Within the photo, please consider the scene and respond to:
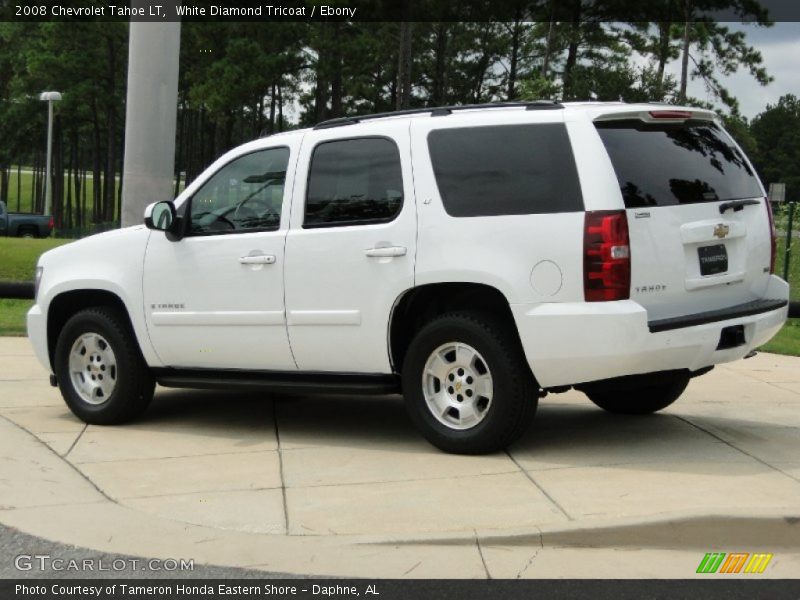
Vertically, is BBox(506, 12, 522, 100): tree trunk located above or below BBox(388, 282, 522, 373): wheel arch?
above

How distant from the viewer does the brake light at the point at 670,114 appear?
6762 millimetres

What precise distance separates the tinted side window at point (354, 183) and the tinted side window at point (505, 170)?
0.31 metres

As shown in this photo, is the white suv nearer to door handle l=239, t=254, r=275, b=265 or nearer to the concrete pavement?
door handle l=239, t=254, r=275, b=265

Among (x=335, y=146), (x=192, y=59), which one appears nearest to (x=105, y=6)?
(x=192, y=59)

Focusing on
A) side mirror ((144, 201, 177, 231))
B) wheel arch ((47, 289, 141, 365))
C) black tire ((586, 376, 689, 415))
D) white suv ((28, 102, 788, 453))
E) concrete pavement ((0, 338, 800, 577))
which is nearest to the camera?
concrete pavement ((0, 338, 800, 577))

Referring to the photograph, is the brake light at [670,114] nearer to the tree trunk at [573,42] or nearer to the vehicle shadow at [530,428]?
the vehicle shadow at [530,428]

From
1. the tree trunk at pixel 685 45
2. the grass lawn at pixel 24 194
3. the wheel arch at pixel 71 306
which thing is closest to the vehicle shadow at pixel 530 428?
the wheel arch at pixel 71 306

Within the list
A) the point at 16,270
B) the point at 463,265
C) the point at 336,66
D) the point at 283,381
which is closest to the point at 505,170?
the point at 463,265

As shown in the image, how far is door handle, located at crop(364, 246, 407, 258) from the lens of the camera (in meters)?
6.89

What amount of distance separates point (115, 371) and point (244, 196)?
1587 millimetres

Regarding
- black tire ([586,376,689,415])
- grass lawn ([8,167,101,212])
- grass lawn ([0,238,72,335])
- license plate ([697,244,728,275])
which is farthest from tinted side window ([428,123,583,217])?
grass lawn ([8,167,101,212])

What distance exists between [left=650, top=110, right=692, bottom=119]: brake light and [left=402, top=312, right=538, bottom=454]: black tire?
58.8 inches

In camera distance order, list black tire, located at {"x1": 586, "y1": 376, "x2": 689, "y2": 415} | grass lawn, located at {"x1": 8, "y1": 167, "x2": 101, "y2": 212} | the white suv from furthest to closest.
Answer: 1. grass lawn, located at {"x1": 8, "y1": 167, "x2": 101, "y2": 212}
2. black tire, located at {"x1": 586, "y1": 376, "x2": 689, "y2": 415}
3. the white suv

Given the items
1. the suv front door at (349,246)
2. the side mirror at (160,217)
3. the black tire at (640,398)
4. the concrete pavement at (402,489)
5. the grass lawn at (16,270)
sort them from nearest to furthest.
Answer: the concrete pavement at (402,489)
the suv front door at (349,246)
the side mirror at (160,217)
the black tire at (640,398)
the grass lawn at (16,270)
